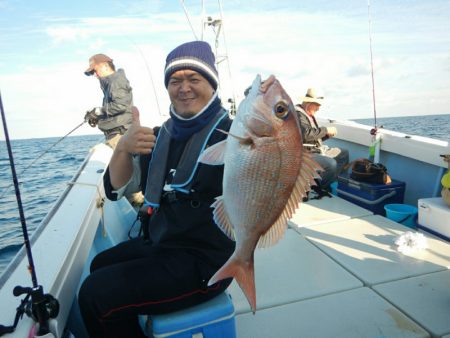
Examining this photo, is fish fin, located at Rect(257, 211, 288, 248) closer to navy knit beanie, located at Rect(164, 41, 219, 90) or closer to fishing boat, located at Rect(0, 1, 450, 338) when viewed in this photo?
fishing boat, located at Rect(0, 1, 450, 338)

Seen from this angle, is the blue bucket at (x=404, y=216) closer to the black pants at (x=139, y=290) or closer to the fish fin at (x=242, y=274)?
the black pants at (x=139, y=290)

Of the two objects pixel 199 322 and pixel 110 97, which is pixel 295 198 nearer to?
pixel 199 322

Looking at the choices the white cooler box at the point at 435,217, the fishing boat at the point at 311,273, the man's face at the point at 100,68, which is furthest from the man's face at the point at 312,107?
the man's face at the point at 100,68

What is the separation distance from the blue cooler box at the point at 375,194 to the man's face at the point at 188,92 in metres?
3.01

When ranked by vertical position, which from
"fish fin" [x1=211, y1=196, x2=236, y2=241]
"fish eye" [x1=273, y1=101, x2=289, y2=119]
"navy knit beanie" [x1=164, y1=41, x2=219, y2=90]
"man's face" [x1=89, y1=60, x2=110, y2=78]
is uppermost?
"man's face" [x1=89, y1=60, x2=110, y2=78]

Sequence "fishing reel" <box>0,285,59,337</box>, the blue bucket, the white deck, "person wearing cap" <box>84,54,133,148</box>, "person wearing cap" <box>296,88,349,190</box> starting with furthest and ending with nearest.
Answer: "person wearing cap" <box>84,54,133,148</box>
"person wearing cap" <box>296,88,349,190</box>
the blue bucket
the white deck
"fishing reel" <box>0,285,59,337</box>

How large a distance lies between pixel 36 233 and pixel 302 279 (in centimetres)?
191

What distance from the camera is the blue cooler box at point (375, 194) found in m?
4.14

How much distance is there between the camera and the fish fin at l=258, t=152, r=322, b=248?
1.38 m

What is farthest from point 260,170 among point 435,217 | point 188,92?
point 435,217

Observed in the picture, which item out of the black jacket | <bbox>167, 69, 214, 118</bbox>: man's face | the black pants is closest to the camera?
the black pants

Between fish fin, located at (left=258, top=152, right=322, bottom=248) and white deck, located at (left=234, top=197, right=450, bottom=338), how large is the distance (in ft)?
2.79

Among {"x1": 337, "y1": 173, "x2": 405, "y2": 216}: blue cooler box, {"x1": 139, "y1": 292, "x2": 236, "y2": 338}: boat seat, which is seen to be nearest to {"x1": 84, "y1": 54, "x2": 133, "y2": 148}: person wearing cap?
{"x1": 337, "y1": 173, "x2": 405, "y2": 216}: blue cooler box

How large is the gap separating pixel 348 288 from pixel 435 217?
147 cm
